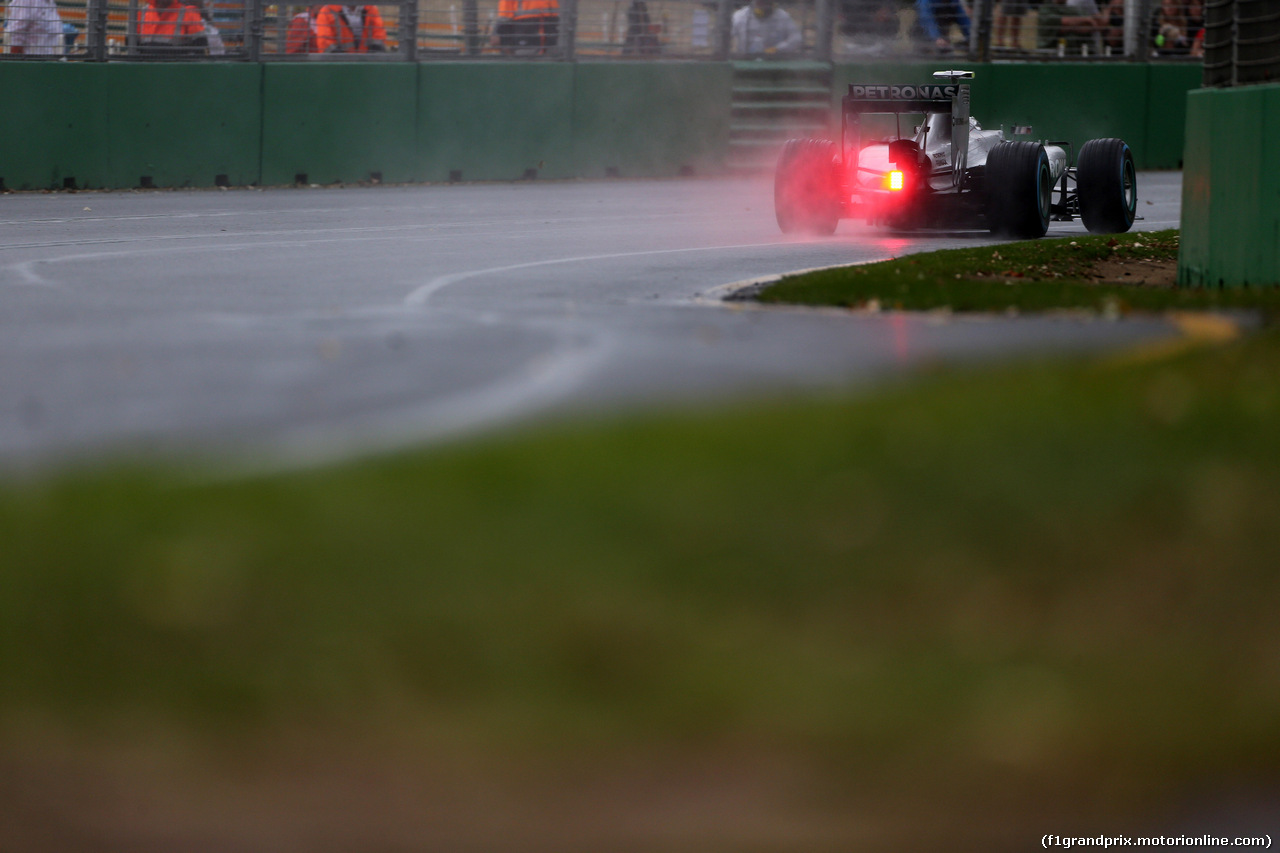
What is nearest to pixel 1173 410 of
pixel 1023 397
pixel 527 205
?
pixel 1023 397

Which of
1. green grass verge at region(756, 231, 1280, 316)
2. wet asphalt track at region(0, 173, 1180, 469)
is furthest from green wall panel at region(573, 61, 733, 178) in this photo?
green grass verge at region(756, 231, 1280, 316)

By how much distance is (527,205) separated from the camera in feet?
72.2

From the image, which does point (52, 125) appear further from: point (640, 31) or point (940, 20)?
point (940, 20)

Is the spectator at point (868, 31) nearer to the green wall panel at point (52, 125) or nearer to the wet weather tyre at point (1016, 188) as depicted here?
the green wall panel at point (52, 125)

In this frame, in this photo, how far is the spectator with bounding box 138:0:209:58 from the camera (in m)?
24.0

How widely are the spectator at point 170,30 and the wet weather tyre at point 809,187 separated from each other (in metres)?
9.60

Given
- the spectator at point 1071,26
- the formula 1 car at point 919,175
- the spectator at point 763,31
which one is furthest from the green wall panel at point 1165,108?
the formula 1 car at point 919,175

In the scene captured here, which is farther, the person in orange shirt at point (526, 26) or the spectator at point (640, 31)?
the spectator at point (640, 31)

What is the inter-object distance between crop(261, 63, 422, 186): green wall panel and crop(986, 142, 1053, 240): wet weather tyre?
10407 mm

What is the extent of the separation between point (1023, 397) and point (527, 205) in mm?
15425

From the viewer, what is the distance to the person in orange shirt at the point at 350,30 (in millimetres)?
25406

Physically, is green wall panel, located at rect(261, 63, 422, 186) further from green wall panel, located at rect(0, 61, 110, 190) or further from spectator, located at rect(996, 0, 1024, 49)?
spectator, located at rect(996, 0, 1024, 49)

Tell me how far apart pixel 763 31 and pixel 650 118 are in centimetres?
258

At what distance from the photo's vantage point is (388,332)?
31.3 ft
